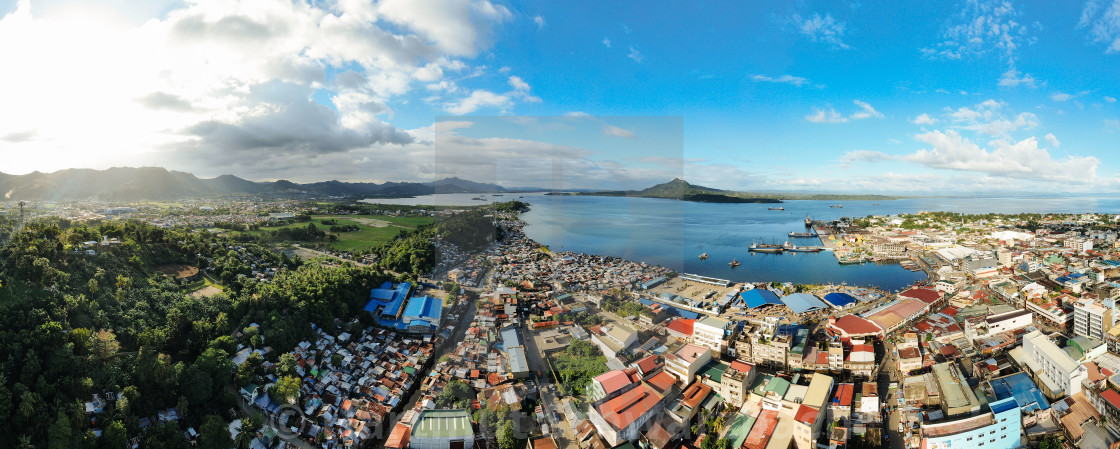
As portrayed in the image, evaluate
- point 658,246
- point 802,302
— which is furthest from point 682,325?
point 658,246

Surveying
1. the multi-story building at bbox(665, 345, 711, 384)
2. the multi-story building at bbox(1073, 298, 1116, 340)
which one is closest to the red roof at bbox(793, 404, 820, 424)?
the multi-story building at bbox(665, 345, 711, 384)

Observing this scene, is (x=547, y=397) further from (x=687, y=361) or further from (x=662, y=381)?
(x=687, y=361)

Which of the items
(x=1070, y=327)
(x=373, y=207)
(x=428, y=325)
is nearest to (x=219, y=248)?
(x=428, y=325)

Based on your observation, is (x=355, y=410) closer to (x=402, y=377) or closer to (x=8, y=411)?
(x=402, y=377)

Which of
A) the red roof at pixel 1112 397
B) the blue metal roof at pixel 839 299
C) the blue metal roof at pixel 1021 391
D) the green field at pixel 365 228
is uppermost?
the green field at pixel 365 228

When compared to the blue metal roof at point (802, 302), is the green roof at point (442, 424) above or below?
below

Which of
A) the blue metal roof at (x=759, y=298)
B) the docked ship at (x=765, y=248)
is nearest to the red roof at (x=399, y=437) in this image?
the blue metal roof at (x=759, y=298)

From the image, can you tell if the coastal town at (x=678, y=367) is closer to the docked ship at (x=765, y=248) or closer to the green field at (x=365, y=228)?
the green field at (x=365, y=228)

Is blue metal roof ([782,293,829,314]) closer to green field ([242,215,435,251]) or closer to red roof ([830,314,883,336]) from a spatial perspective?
red roof ([830,314,883,336])
